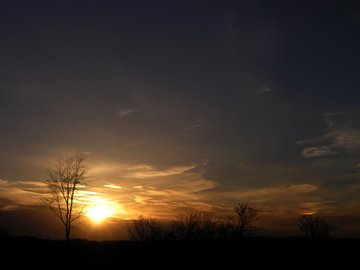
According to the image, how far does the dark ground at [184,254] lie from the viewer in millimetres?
30312

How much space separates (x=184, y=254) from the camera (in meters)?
36.7

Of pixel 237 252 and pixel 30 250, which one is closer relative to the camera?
pixel 237 252

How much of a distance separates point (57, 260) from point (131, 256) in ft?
28.2

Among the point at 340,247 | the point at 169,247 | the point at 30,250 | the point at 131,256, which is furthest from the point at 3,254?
the point at 340,247

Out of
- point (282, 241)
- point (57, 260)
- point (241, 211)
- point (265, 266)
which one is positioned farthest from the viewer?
point (241, 211)

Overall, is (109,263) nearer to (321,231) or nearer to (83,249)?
(83,249)

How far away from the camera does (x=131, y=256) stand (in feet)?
127

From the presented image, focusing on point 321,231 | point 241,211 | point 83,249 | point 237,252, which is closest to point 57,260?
point 83,249

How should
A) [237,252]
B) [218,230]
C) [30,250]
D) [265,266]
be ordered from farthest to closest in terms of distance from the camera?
[218,230]
[30,250]
[237,252]
[265,266]

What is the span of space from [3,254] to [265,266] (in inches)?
1182

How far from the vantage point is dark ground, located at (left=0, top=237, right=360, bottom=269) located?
30.3 metres

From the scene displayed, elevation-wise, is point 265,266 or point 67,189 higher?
point 67,189

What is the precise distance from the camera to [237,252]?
113ft

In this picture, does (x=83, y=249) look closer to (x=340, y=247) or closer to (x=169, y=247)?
(x=169, y=247)
